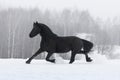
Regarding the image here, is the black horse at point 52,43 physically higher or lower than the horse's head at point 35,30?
lower

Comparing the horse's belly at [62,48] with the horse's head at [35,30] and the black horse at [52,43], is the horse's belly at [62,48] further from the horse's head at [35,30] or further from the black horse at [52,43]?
the horse's head at [35,30]

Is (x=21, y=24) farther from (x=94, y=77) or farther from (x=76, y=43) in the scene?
(x=94, y=77)

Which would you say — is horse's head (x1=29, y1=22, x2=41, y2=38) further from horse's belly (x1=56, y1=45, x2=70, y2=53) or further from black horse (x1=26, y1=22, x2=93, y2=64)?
horse's belly (x1=56, y1=45, x2=70, y2=53)

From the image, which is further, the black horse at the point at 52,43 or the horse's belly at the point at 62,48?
the horse's belly at the point at 62,48

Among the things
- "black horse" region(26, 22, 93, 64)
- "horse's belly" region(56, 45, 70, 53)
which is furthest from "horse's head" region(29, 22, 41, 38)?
"horse's belly" region(56, 45, 70, 53)

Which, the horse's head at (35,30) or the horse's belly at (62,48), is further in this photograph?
the horse's belly at (62,48)

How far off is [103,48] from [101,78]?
2798 centimetres

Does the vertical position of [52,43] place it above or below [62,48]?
above

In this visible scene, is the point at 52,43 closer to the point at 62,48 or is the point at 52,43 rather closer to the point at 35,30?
the point at 62,48

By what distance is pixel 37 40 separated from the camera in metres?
28.7

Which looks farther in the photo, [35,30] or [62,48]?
[62,48]

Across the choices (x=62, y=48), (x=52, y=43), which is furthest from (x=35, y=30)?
(x=62, y=48)

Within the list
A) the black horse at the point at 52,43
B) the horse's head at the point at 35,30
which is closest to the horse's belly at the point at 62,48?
the black horse at the point at 52,43

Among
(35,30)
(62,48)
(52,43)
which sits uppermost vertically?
(35,30)
